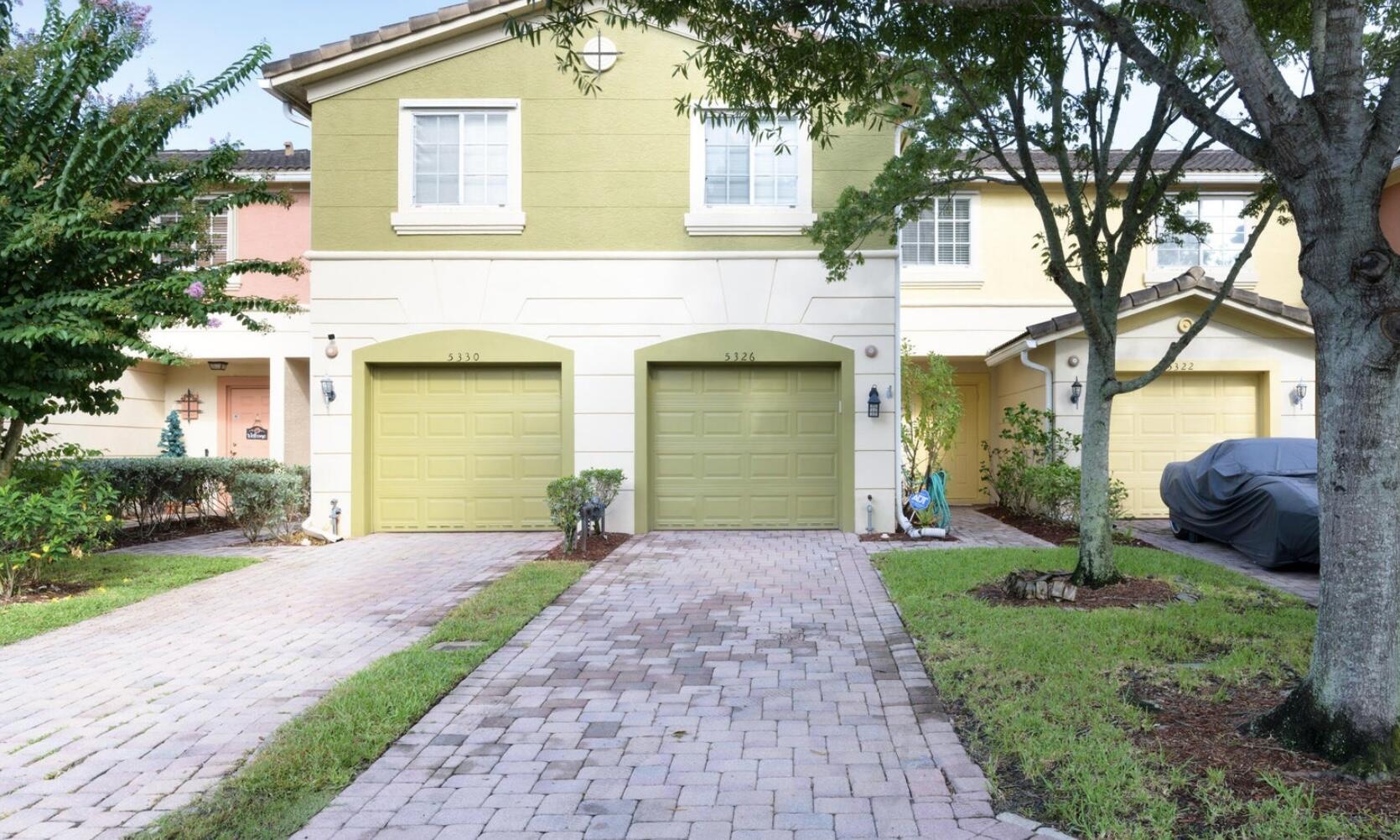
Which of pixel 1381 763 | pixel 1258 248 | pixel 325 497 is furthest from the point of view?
pixel 1258 248

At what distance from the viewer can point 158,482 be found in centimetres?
1241

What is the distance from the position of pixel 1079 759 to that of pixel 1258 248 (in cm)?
1578

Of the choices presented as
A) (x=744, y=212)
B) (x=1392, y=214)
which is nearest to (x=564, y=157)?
(x=744, y=212)

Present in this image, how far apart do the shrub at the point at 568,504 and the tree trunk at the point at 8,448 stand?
5121mm

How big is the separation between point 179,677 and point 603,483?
20.7 ft

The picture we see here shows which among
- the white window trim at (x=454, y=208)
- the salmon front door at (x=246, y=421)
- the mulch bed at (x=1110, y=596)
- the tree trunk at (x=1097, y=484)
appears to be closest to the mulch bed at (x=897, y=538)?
the mulch bed at (x=1110, y=596)

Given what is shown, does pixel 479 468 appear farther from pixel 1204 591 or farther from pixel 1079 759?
pixel 1079 759

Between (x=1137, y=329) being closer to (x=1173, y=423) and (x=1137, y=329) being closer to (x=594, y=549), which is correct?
(x=1173, y=423)

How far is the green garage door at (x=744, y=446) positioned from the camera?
12414 millimetres

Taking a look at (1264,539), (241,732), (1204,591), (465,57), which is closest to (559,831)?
(241,732)

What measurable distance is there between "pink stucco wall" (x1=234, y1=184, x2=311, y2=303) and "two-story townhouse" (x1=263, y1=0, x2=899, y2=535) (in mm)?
4383

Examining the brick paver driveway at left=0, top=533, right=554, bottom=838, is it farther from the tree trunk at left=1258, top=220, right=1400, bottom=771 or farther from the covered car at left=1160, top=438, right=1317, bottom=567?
the covered car at left=1160, top=438, right=1317, bottom=567

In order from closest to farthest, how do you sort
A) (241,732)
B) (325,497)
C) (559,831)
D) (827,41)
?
(559,831)
(241,732)
(827,41)
(325,497)

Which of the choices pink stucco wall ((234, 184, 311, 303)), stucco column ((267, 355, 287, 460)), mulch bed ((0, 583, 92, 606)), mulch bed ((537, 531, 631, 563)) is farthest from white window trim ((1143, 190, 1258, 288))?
mulch bed ((0, 583, 92, 606))
